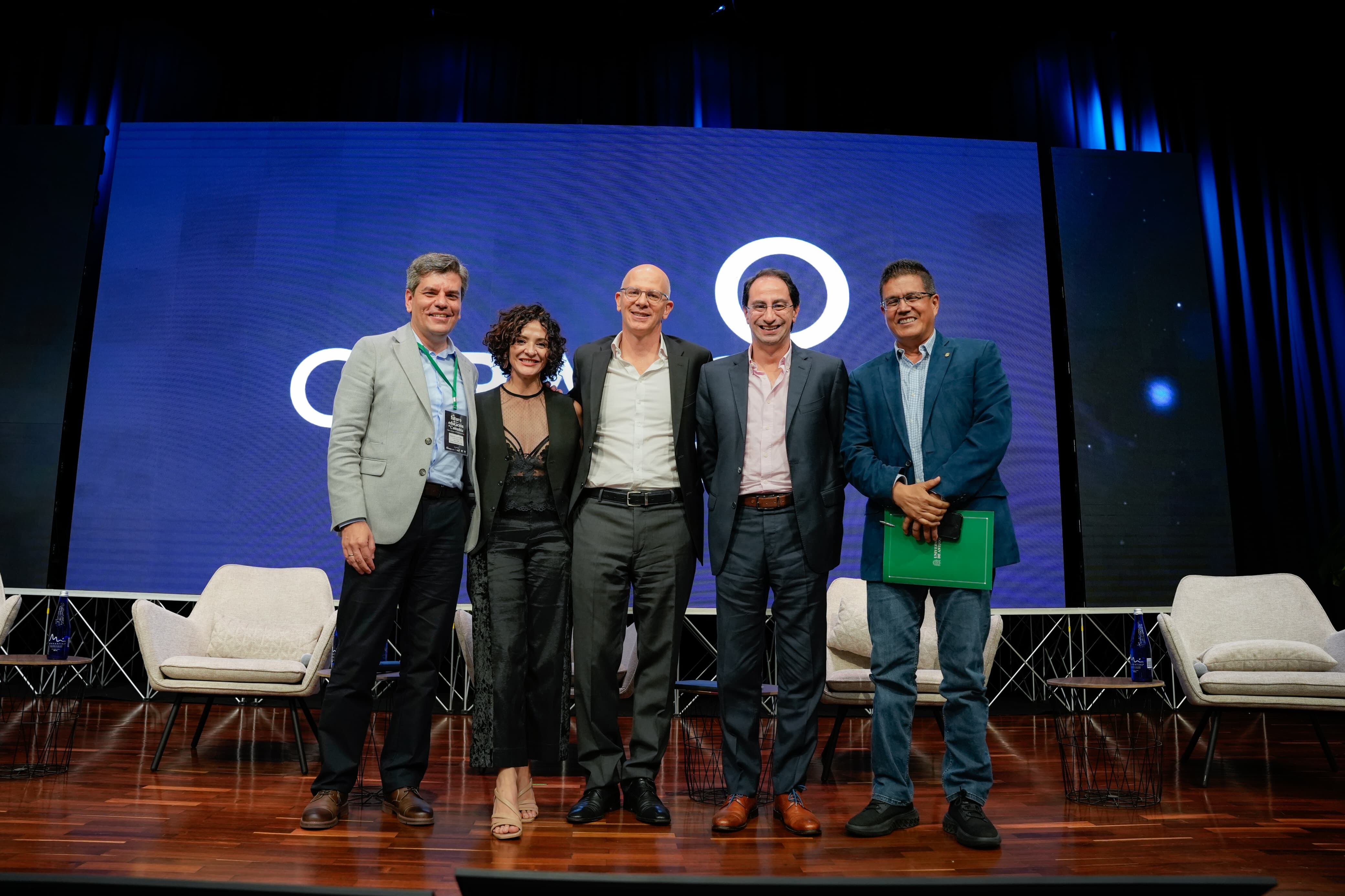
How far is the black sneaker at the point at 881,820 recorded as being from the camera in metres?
2.45

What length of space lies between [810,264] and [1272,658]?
2996 millimetres

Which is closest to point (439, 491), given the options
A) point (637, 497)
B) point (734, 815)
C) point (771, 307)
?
point (637, 497)

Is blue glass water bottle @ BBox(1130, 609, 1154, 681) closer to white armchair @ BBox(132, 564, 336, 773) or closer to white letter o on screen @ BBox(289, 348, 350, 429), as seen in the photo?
white armchair @ BBox(132, 564, 336, 773)

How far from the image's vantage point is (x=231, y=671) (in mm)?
3516

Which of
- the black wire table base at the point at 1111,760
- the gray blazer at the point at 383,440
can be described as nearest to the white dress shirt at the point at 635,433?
the gray blazer at the point at 383,440

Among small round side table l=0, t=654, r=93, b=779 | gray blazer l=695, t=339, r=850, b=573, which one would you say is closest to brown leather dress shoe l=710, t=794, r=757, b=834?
gray blazer l=695, t=339, r=850, b=573

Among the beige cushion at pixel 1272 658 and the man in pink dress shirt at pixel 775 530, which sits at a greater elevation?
the man in pink dress shirt at pixel 775 530

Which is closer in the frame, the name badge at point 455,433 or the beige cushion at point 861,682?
the name badge at point 455,433

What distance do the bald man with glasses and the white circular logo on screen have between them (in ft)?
8.45

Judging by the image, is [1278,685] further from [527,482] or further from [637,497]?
[527,482]

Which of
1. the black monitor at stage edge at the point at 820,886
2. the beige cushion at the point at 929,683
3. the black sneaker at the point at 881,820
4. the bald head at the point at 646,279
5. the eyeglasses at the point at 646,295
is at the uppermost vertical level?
the bald head at the point at 646,279

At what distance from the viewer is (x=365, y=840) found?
2363 mm

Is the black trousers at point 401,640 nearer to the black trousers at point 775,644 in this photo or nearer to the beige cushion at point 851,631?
the black trousers at point 775,644

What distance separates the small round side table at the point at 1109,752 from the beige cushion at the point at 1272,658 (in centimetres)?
25
